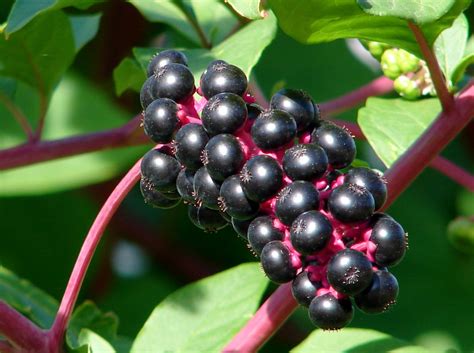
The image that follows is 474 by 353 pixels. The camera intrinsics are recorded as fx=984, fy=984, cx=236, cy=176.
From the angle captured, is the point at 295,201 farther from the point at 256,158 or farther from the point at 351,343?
the point at 351,343

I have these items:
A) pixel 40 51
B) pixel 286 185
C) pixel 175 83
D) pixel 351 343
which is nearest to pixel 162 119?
pixel 175 83

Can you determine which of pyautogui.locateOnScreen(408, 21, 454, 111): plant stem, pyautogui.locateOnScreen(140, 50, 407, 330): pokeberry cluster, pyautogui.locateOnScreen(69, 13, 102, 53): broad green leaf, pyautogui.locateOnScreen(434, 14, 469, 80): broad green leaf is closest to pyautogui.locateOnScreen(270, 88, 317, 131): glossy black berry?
pyautogui.locateOnScreen(140, 50, 407, 330): pokeberry cluster

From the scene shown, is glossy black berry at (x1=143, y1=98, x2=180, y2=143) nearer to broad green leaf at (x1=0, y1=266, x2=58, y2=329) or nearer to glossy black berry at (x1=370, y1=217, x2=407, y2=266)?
glossy black berry at (x1=370, y1=217, x2=407, y2=266)

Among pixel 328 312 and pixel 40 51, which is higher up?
pixel 328 312

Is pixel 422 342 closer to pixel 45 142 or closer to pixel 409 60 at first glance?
pixel 409 60

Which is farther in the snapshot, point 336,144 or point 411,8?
point 411,8

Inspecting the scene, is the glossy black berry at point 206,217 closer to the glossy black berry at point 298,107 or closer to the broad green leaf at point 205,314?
the glossy black berry at point 298,107
